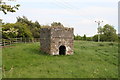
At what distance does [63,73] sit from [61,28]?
8286 mm

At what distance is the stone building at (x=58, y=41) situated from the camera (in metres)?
21.7

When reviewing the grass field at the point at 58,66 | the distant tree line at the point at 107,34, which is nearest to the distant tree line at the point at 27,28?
the grass field at the point at 58,66

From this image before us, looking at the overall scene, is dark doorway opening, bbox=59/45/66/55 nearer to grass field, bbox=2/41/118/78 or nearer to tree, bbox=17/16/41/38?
grass field, bbox=2/41/118/78

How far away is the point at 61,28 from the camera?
22.5 metres

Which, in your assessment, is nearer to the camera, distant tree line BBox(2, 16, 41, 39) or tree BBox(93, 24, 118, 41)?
distant tree line BBox(2, 16, 41, 39)

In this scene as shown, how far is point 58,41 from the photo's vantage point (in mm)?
21984

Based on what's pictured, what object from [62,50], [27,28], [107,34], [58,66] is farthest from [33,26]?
[58,66]

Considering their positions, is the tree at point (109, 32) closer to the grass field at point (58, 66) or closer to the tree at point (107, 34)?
the tree at point (107, 34)

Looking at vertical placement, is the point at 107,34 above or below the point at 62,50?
above

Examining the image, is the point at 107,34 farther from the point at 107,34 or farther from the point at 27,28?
the point at 27,28

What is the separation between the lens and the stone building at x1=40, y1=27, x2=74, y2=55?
21.7 m

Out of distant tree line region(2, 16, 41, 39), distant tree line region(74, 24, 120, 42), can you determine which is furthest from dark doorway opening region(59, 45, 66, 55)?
distant tree line region(74, 24, 120, 42)

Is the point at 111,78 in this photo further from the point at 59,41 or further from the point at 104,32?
the point at 104,32

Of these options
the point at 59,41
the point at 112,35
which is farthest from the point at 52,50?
the point at 112,35
